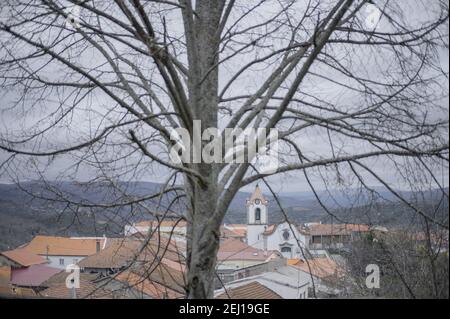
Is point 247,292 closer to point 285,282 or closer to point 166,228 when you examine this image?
point 285,282

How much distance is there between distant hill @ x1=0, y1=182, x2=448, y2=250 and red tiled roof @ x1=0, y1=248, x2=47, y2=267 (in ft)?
0.14

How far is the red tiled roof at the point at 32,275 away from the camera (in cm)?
263

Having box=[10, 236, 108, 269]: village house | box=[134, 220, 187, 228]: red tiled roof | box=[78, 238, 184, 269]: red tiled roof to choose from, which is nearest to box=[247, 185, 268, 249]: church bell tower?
box=[134, 220, 187, 228]: red tiled roof

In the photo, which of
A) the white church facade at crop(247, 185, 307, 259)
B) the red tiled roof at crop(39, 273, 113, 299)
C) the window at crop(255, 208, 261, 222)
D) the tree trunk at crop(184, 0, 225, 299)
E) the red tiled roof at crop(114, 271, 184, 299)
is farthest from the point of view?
the window at crop(255, 208, 261, 222)

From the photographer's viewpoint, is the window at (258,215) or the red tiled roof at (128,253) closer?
the red tiled roof at (128,253)

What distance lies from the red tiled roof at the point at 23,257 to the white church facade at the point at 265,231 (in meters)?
1.34

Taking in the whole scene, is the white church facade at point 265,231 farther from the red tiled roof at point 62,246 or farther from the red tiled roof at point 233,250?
the red tiled roof at point 62,246

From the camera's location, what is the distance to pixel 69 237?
2779mm

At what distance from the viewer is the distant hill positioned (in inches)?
98.0

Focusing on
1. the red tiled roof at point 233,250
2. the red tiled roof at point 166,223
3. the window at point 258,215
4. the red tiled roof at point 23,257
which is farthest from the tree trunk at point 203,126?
the red tiled roof at point 23,257

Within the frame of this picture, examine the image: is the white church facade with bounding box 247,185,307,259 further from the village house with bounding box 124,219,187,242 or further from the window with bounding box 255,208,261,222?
the village house with bounding box 124,219,187,242

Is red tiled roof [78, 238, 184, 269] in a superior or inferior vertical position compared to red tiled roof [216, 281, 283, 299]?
superior

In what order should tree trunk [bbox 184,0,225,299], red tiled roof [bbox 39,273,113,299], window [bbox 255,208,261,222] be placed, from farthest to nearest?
window [bbox 255,208,261,222], red tiled roof [bbox 39,273,113,299], tree trunk [bbox 184,0,225,299]

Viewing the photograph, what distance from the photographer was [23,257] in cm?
262
